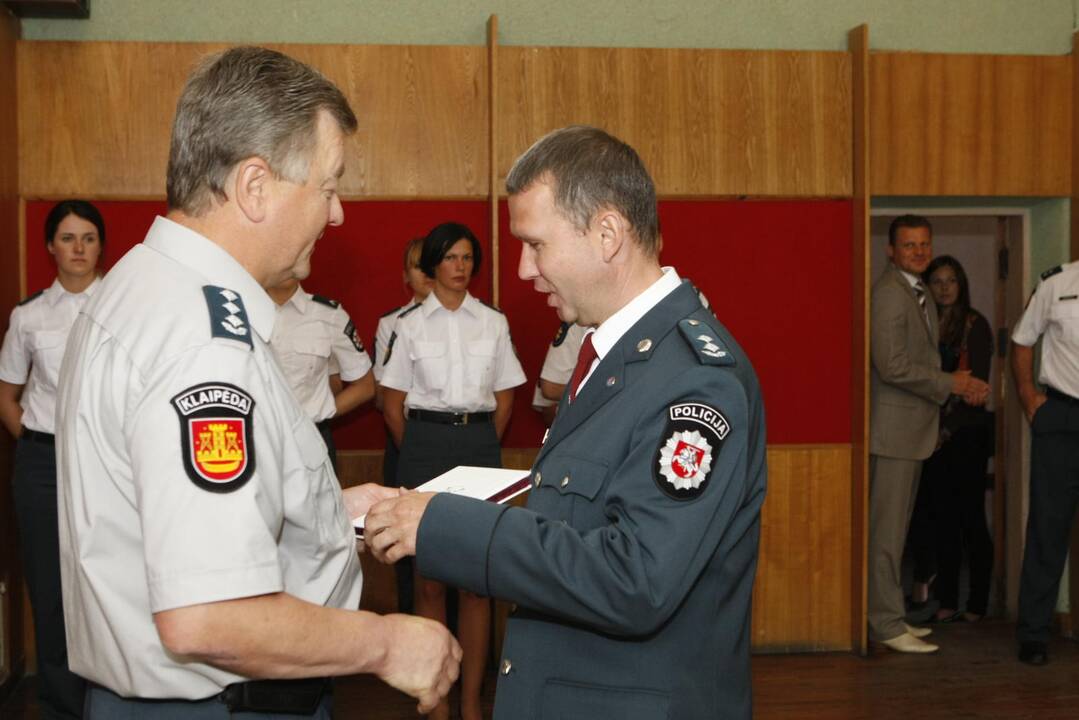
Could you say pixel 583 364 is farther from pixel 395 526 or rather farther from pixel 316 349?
pixel 316 349

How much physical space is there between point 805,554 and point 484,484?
3374 millimetres

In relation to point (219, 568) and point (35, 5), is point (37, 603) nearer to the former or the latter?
point (35, 5)

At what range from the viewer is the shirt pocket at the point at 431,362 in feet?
14.9

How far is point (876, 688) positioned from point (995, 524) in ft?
5.36

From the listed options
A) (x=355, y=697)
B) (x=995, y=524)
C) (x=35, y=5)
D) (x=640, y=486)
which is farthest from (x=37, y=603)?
(x=995, y=524)

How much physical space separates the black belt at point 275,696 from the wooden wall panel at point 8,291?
138 inches

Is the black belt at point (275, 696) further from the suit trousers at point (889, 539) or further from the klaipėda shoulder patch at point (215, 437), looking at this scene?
the suit trousers at point (889, 539)

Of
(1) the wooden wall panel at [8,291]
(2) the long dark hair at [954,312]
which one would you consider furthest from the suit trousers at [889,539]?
(1) the wooden wall panel at [8,291]

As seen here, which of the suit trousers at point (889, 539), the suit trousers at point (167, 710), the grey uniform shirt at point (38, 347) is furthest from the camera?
the suit trousers at point (889, 539)

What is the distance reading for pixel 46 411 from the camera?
4016mm

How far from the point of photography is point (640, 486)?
5.15 ft

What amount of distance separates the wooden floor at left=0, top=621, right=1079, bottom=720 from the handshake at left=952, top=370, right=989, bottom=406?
1.20 m

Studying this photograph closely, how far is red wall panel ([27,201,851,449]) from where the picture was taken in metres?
4.96

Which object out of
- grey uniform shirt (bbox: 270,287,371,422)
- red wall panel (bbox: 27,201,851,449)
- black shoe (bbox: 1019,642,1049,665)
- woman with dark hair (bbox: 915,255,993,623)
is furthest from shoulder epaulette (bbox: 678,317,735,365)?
woman with dark hair (bbox: 915,255,993,623)
